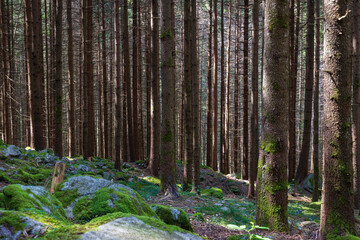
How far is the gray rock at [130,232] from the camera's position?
218 centimetres

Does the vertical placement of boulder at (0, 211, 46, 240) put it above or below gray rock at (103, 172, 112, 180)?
above

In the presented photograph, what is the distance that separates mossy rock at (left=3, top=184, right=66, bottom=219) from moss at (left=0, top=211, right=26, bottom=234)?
381 millimetres

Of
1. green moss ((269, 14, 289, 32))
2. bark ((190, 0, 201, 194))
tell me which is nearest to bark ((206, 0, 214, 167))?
bark ((190, 0, 201, 194))

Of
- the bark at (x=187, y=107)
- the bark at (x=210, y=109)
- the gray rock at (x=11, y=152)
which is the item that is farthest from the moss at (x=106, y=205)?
the bark at (x=210, y=109)

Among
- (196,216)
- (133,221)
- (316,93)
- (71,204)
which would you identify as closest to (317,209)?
(316,93)

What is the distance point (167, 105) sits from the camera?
866cm

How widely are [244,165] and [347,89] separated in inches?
521

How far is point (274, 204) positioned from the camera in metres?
5.31

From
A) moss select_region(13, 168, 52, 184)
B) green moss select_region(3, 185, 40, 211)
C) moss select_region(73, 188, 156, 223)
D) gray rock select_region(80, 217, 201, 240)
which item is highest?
green moss select_region(3, 185, 40, 211)

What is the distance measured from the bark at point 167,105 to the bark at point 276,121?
12.3ft

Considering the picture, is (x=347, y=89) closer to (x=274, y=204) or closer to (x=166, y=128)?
(x=274, y=204)

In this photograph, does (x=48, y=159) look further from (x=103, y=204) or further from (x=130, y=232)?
(x=130, y=232)

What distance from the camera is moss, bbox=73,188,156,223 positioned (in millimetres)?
3659

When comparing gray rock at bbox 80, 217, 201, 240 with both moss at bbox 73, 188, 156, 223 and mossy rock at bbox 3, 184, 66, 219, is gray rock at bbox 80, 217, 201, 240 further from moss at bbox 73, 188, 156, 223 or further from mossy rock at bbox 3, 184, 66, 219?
moss at bbox 73, 188, 156, 223
